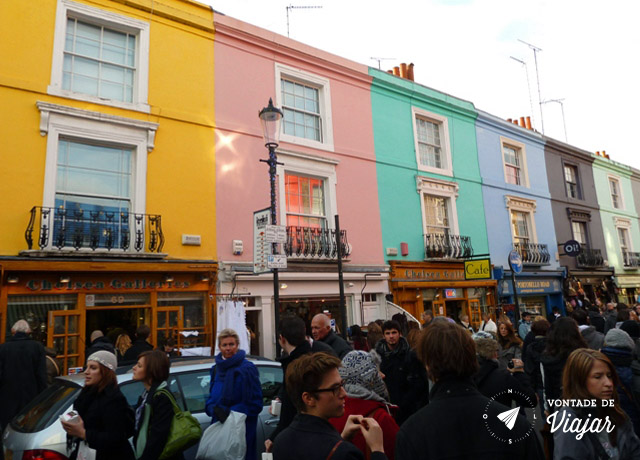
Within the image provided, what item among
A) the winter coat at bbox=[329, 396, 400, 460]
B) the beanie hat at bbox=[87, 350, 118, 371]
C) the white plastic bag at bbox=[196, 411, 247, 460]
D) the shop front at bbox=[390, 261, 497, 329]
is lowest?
the white plastic bag at bbox=[196, 411, 247, 460]

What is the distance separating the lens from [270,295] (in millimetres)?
11406

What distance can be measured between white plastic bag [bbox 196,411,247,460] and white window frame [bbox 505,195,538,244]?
16.3m

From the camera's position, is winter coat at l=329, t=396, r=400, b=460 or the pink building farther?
the pink building

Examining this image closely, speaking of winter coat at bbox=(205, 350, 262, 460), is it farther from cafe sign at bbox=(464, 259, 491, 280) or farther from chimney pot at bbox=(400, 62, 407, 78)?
chimney pot at bbox=(400, 62, 407, 78)

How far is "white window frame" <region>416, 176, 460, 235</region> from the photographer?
15312 mm

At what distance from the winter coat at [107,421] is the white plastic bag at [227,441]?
0.70 metres

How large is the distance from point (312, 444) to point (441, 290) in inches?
533

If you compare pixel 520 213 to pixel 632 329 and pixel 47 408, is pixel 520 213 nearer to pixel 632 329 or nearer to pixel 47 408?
pixel 632 329

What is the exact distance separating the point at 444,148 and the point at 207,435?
14593mm

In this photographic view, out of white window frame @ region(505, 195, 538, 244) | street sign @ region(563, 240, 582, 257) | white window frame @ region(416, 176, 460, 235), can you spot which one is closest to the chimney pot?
white window frame @ region(416, 176, 460, 235)

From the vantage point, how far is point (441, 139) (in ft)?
55.1

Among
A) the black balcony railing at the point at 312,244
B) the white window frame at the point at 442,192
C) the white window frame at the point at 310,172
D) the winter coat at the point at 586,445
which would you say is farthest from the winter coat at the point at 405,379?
the white window frame at the point at 442,192

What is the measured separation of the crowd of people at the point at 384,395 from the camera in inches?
80.2

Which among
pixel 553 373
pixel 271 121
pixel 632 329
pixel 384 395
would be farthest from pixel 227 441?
pixel 271 121
